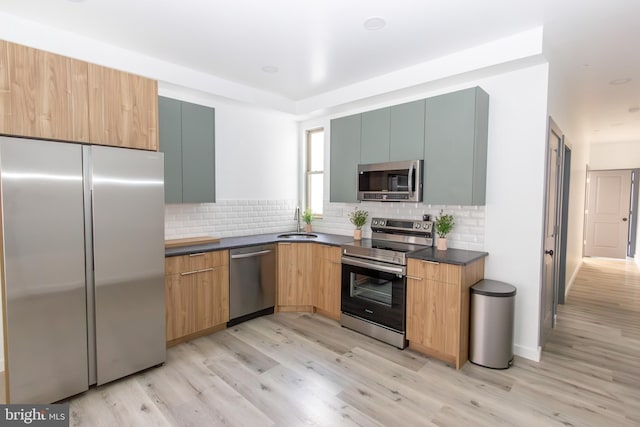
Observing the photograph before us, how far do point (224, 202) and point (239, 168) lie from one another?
52 cm

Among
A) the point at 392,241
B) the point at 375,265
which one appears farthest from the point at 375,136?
the point at 375,265

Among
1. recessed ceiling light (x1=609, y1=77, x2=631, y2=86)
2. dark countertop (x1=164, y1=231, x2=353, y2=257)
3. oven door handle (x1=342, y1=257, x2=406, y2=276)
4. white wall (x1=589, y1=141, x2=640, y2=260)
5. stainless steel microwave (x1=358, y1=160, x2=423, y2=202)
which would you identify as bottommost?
oven door handle (x1=342, y1=257, x2=406, y2=276)

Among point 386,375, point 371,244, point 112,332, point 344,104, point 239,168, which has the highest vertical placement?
point 344,104

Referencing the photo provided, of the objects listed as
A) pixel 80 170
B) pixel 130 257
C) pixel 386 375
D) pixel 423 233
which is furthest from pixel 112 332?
pixel 423 233

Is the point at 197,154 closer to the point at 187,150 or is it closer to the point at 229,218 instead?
the point at 187,150

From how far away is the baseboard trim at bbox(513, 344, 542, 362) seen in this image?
2970 mm

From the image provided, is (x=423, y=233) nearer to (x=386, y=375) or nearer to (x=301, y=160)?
(x=386, y=375)

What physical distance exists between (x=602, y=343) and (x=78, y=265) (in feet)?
16.1

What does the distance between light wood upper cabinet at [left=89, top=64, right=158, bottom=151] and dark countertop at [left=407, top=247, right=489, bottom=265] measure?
257 cm

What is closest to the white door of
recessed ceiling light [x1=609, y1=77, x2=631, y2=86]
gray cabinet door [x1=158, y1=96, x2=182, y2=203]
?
recessed ceiling light [x1=609, y1=77, x2=631, y2=86]

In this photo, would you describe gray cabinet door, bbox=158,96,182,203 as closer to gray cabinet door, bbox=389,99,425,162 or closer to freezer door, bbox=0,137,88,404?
freezer door, bbox=0,137,88,404

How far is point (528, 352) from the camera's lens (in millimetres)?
3010

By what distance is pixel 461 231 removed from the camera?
11.3 ft

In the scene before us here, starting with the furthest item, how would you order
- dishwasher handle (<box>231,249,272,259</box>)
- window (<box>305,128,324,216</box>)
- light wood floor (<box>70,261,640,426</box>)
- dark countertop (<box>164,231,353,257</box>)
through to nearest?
window (<box>305,128,324,216</box>) < dishwasher handle (<box>231,249,272,259</box>) < dark countertop (<box>164,231,353,257</box>) < light wood floor (<box>70,261,640,426</box>)
